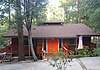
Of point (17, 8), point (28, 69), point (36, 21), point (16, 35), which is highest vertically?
point (17, 8)

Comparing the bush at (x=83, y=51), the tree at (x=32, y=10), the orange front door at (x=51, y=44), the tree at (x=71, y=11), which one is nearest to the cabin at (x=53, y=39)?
the orange front door at (x=51, y=44)

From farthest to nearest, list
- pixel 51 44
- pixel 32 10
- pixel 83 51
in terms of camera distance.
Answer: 1. pixel 51 44
2. pixel 83 51
3. pixel 32 10

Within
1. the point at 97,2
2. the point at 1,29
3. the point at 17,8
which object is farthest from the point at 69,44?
the point at 1,29

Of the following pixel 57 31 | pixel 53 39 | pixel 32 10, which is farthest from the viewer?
pixel 57 31

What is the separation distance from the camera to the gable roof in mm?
22961

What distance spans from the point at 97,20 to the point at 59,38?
5123 mm

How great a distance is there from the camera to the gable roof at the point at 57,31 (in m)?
23.0

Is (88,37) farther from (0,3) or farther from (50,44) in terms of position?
(0,3)

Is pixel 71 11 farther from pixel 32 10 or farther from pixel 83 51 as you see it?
pixel 32 10

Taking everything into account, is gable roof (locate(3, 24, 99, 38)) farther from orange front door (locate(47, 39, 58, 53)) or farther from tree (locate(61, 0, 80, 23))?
tree (locate(61, 0, 80, 23))

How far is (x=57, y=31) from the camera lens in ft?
79.4

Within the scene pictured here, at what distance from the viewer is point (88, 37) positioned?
78.5 feet

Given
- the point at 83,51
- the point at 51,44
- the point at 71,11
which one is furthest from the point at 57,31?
the point at 71,11

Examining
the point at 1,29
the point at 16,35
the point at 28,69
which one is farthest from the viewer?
the point at 1,29
